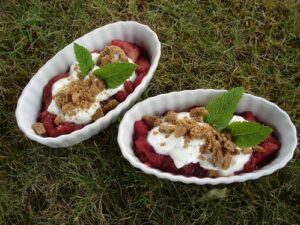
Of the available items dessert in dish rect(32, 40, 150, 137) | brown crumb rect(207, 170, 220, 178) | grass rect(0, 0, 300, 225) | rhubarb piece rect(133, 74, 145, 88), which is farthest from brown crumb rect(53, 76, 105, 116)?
brown crumb rect(207, 170, 220, 178)

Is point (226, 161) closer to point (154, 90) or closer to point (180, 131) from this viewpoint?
point (180, 131)

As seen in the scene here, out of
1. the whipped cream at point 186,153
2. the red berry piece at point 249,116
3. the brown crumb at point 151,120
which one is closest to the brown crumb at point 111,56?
the brown crumb at point 151,120

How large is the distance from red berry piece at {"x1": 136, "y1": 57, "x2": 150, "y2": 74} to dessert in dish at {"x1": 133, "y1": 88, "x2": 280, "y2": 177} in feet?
0.69

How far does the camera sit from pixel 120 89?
1711 mm

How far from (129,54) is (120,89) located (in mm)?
165

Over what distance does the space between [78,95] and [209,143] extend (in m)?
0.46

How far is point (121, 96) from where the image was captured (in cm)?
171

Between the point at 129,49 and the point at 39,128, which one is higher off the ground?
the point at 129,49

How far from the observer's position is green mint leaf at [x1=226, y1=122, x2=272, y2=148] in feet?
5.10

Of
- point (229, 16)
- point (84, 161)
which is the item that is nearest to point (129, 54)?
point (84, 161)

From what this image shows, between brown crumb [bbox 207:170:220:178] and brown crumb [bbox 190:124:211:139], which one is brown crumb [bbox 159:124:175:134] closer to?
brown crumb [bbox 190:124:211:139]

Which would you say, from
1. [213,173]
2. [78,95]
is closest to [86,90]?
[78,95]

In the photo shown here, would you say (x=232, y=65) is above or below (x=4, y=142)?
above

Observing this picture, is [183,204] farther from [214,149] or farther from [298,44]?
[298,44]
